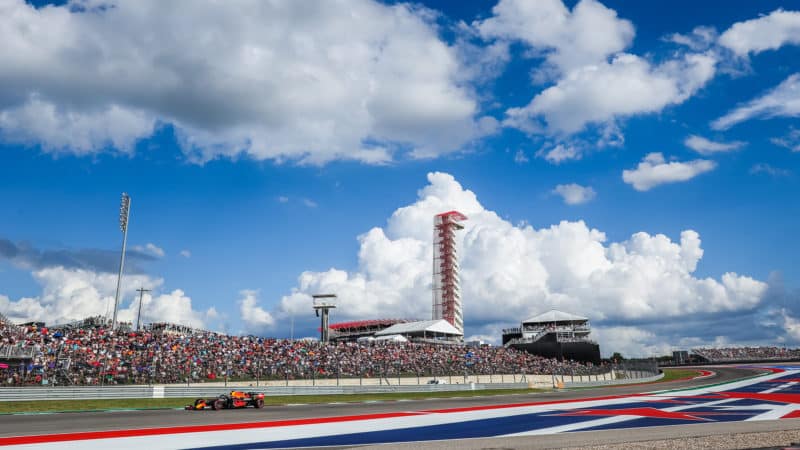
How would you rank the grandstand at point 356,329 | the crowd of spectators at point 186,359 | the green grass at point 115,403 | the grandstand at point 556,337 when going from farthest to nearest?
the grandstand at point 356,329 < the grandstand at point 556,337 < the crowd of spectators at point 186,359 < the green grass at point 115,403

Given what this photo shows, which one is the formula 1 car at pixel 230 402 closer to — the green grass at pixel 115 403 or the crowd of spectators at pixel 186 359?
the green grass at pixel 115 403

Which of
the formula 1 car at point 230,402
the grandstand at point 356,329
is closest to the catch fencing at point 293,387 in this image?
the formula 1 car at point 230,402

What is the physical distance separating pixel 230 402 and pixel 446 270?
Answer: 78222mm

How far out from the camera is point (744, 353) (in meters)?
113

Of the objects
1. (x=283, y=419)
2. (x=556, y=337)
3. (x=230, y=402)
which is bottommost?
(x=283, y=419)

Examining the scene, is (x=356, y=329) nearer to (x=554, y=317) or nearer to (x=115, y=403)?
(x=554, y=317)

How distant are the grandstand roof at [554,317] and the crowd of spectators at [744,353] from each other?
43.7 metres

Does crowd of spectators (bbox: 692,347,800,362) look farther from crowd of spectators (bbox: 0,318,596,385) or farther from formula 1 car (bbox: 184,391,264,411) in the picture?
formula 1 car (bbox: 184,391,264,411)

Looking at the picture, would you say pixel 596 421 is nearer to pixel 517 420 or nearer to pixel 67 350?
pixel 517 420

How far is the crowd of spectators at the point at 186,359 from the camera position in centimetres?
3042

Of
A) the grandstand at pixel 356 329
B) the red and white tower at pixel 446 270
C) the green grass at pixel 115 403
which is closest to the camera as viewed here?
the green grass at pixel 115 403

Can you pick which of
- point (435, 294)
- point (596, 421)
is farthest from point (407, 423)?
point (435, 294)

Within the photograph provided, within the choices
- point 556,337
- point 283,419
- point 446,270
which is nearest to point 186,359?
point 283,419

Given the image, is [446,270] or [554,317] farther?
[446,270]
